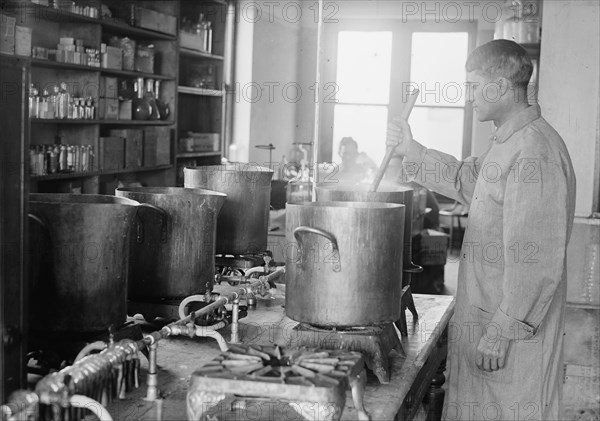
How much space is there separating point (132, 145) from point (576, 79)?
3.29 meters

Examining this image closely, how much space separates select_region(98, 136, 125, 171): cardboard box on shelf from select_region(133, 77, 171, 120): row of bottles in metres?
0.46

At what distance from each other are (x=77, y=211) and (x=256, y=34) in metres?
7.31

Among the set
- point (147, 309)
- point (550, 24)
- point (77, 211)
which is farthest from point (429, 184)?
point (550, 24)

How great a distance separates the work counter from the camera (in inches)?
63.5

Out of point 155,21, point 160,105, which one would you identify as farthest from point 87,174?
point 155,21

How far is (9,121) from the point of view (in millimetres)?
1438

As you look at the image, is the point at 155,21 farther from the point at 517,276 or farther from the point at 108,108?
the point at 517,276

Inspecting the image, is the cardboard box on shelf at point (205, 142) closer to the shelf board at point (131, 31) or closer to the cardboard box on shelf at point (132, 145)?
the shelf board at point (131, 31)

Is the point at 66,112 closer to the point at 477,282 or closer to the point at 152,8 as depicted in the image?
the point at 152,8

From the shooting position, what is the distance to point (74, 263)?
164cm

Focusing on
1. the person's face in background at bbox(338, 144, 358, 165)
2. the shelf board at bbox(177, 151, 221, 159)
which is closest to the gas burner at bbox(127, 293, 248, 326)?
the shelf board at bbox(177, 151, 221, 159)

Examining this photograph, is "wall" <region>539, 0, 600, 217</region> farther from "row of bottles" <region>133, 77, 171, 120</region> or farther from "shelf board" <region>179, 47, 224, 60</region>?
"shelf board" <region>179, 47, 224, 60</region>

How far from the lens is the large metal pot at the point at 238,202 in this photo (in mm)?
2531

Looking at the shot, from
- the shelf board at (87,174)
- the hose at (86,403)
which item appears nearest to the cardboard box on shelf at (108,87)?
the shelf board at (87,174)
